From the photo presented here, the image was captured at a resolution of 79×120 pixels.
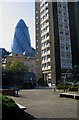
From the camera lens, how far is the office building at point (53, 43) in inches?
1665

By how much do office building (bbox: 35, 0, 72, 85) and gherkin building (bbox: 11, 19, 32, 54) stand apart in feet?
Answer: 211

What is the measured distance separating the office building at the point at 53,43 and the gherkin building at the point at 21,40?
2533 inches

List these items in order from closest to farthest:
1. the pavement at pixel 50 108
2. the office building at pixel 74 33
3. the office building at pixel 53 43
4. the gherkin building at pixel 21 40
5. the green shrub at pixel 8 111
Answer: the green shrub at pixel 8 111, the pavement at pixel 50 108, the office building at pixel 53 43, the office building at pixel 74 33, the gherkin building at pixel 21 40

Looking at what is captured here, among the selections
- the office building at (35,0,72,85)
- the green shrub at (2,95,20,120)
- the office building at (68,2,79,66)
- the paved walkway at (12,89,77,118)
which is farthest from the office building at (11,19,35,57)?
the green shrub at (2,95,20,120)

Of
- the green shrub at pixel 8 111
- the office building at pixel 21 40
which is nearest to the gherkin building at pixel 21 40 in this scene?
the office building at pixel 21 40

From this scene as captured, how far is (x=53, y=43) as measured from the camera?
4312cm

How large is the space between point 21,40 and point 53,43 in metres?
77.7

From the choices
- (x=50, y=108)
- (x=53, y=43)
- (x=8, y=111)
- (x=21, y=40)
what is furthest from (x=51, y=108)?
(x=21, y=40)

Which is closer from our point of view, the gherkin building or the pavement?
the pavement

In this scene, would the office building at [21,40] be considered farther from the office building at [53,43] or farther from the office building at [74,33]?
the office building at [74,33]

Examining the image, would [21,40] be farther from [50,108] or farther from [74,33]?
[50,108]

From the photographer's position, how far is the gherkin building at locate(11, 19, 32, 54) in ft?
374

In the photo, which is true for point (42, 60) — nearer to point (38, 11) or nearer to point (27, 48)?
point (38, 11)

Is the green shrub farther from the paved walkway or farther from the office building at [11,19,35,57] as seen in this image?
the office building at [11,19,35,57]
